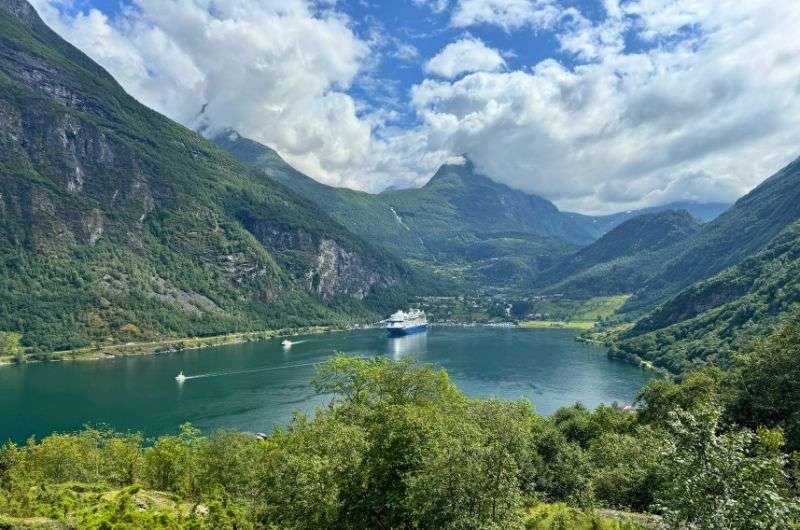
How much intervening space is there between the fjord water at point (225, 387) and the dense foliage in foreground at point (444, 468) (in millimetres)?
50752

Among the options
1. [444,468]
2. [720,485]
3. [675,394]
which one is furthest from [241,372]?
[720,485]

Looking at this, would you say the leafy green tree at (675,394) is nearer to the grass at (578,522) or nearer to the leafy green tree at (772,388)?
the leafy green tree at (772,388)

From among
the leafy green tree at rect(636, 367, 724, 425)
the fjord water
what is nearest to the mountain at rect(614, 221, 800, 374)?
the fjord water

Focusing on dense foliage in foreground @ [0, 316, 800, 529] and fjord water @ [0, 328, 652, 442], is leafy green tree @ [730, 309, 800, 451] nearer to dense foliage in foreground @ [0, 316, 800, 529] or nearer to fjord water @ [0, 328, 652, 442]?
dense foliage in foreground @ [0, 316, 800, 529]

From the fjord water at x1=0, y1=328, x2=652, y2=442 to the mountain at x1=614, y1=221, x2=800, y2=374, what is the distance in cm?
1227

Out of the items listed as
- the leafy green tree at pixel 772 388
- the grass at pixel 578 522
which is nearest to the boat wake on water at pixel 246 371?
the leafy green tree at pixel 772 388

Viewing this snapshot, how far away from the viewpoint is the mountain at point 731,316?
454ft

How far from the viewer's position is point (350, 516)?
22234mm

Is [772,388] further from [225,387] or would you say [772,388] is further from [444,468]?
[225,387]

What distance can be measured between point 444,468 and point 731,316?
575 feet

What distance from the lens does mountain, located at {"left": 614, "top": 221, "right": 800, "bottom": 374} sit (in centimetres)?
13825

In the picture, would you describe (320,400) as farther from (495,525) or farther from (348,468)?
(495,525)

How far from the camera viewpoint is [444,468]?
18266 millimetres

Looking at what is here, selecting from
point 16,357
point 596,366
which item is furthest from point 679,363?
point 16,357
